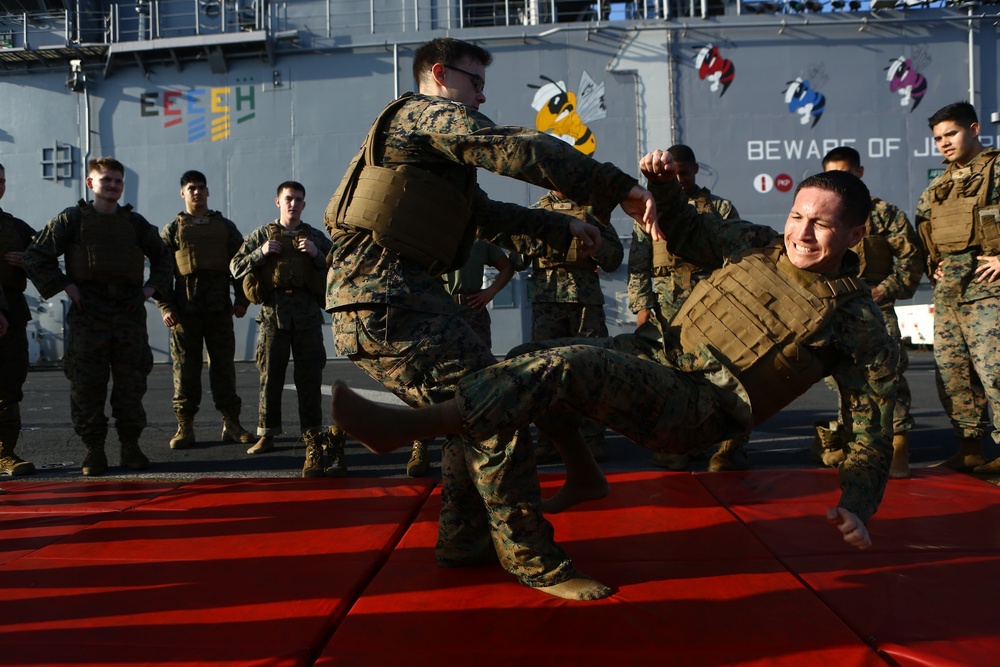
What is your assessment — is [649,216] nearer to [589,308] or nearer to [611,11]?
[589,308]

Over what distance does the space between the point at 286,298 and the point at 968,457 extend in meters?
4.21

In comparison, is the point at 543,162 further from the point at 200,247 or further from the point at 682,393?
the point at 200,247

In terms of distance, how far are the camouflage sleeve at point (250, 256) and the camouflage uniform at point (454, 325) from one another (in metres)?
2.46

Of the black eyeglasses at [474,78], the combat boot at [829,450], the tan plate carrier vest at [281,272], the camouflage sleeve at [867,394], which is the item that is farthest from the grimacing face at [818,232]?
the tan plate carrier vest at [281,272]

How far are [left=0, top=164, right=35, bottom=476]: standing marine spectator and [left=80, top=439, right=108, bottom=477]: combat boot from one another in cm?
40

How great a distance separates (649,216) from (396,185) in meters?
0.80

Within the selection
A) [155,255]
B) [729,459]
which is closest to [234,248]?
[155,255]

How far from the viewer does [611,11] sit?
14.1 metres

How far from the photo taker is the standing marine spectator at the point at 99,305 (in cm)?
442

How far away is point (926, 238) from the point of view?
14.0 ft

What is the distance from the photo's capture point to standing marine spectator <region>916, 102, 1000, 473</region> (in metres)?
3.87

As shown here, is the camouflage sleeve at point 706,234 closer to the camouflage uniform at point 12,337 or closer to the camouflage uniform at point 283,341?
the camouflage uniform at point 283,341

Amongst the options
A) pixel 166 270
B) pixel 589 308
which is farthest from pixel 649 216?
pixel 166 270

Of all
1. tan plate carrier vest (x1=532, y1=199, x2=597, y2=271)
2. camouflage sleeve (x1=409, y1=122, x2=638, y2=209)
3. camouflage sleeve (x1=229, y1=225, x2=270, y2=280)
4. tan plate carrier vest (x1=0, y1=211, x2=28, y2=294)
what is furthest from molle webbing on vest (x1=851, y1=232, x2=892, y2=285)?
tan plate carrier vest (x1=0, y1=211, x2=28, y2=294)
